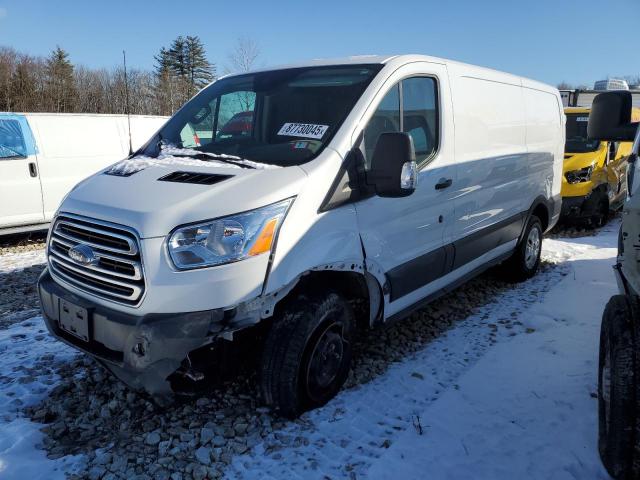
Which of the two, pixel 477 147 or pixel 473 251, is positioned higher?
pixel 477 147

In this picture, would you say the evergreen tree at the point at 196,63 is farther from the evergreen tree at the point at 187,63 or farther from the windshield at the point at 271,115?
the windshield at the point at 271,115

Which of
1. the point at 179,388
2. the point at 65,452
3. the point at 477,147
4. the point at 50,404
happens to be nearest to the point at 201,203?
the point at 179,388

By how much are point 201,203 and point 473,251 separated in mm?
2730

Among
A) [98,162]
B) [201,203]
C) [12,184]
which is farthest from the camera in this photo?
[98,162]

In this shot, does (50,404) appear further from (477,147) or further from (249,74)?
(477,147)

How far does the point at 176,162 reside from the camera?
3189 millimetres

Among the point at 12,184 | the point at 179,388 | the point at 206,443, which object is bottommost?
the point at 206,443

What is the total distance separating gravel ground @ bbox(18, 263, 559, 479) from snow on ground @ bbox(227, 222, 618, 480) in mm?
147

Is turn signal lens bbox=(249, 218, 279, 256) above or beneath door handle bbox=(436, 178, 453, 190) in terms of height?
beneath

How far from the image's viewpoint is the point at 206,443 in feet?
9.14

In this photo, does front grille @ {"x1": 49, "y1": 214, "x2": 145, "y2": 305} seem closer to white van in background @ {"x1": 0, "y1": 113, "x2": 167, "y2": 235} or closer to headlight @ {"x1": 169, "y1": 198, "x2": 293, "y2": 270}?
headlight @ {"x1": 169, "y1": 198, "x2": 293, "y2": 270}

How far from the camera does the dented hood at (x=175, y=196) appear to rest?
8.18ft

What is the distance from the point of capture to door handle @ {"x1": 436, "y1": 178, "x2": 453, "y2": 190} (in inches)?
147

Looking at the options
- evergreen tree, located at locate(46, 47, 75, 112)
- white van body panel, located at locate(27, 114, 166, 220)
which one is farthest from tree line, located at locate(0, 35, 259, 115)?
white van body panel, located at locate(27, 114, 166, 220)
